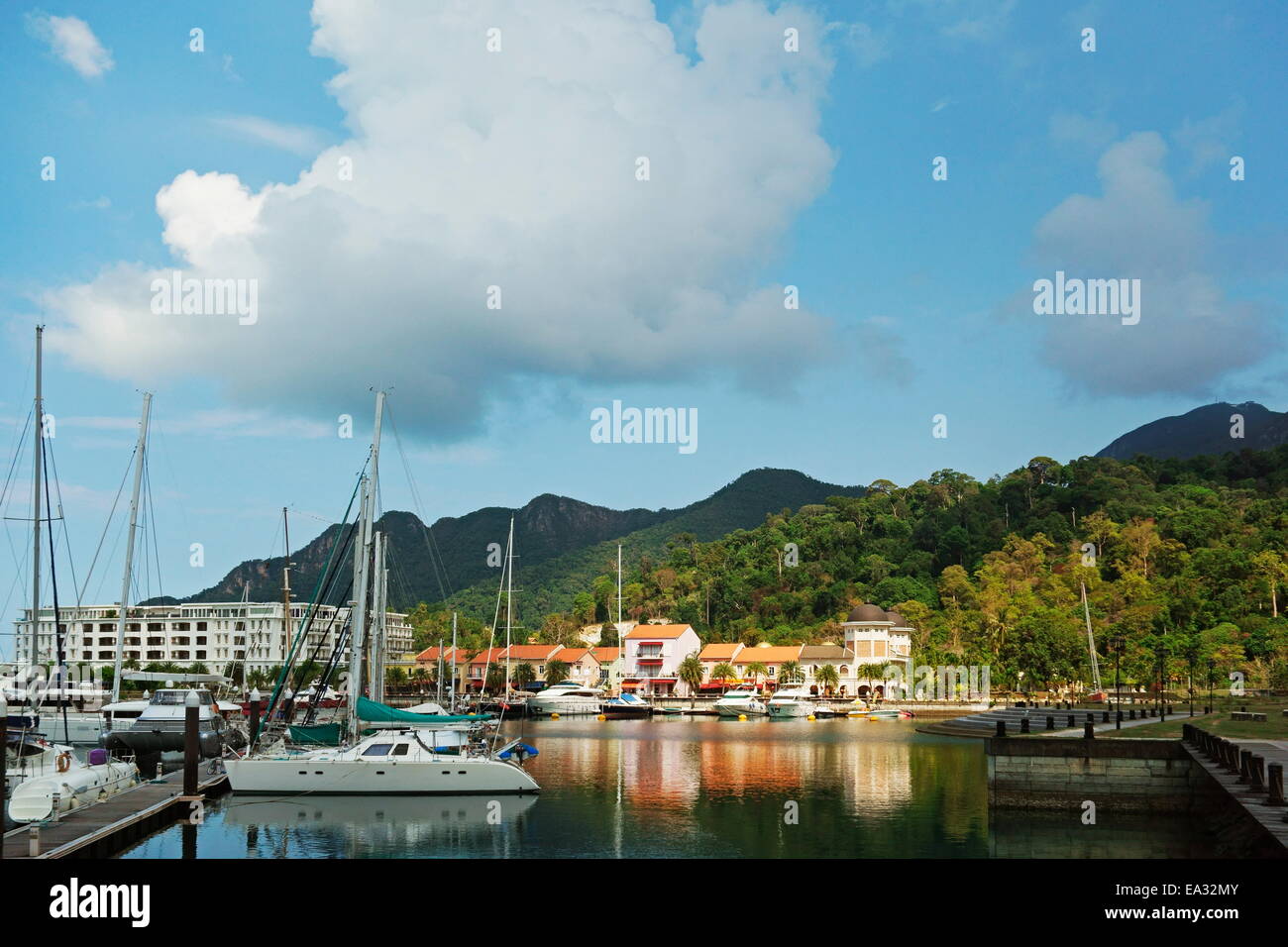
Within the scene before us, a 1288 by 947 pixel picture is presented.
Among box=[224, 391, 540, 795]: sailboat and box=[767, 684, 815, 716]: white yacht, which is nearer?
box=[224, 391, 540, 795]: sailboat

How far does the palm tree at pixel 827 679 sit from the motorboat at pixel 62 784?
103931 mm

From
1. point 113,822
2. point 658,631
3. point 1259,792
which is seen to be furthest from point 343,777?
point 658,631

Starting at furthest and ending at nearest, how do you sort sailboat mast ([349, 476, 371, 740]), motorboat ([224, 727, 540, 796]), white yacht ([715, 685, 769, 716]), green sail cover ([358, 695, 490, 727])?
white yacht ([715, 685, 769, 716]) → green sail cover ([358, 695, 490, 727]) → sailboat mast ([349, 476, 371, 740]) → motorboat ([224, 727, 540, 796])

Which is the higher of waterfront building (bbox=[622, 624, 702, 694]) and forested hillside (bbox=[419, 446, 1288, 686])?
forested hillside (bbox=[419, 446, 1288, 686])

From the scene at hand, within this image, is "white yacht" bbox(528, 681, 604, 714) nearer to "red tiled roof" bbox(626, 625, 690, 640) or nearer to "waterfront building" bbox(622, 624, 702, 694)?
"waterfront building" bbox(622, 624, 702, 694)

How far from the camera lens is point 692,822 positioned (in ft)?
120

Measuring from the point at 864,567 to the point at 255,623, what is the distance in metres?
90.6

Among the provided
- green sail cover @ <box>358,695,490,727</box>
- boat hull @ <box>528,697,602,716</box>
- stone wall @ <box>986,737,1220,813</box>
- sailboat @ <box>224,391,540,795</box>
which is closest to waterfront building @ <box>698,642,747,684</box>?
boat hull @ <box>528,697,602,716</box>

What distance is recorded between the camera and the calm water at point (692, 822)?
3123 cm

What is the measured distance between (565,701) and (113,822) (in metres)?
84.2

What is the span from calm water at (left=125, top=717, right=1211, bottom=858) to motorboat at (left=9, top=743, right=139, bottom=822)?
8.61 ft

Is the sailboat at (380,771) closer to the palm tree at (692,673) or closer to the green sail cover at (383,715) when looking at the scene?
the green sail cover at (383,715)

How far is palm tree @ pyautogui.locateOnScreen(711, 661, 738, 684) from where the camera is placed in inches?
5610
